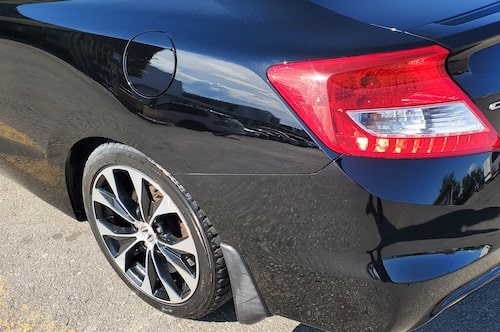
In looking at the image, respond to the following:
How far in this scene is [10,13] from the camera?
8.01 ft

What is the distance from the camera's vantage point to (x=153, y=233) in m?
2.33

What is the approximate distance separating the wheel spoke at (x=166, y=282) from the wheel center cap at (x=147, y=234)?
70 millimetres

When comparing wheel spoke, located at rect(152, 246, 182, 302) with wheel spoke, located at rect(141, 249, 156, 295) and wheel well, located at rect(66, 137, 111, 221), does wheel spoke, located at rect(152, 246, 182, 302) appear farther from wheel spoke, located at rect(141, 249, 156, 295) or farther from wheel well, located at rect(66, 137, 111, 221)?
wheel well, located at rect(66, 137, 111, 221)

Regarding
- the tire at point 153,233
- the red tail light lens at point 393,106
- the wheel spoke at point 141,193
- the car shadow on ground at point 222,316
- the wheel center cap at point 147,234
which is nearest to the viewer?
the red tail light lens at point 393,106

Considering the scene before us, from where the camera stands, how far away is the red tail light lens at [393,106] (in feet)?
5.14

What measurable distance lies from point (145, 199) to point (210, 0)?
0.81 meters

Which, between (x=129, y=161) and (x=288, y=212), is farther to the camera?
(x=129, y=161)

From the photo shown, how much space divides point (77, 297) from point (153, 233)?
577 mm

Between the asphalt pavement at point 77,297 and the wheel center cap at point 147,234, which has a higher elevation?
the wheel center cap at point 147,234

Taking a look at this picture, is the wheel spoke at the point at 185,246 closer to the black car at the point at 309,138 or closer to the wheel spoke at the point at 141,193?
the black car at the point at 309,138

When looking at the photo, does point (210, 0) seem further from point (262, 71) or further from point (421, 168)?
point (421, 168)

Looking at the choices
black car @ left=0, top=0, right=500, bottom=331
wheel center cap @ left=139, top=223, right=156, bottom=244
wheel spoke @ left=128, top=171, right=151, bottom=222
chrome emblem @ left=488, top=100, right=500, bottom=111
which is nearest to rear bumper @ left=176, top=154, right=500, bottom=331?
black car @ left=0, top=0, right=500, bottom=331

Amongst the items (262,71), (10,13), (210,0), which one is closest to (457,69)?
(262,71)

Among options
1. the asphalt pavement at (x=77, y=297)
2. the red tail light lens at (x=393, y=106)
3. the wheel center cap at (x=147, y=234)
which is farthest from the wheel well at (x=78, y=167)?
the red tail light lens at (x=393, y=106)
